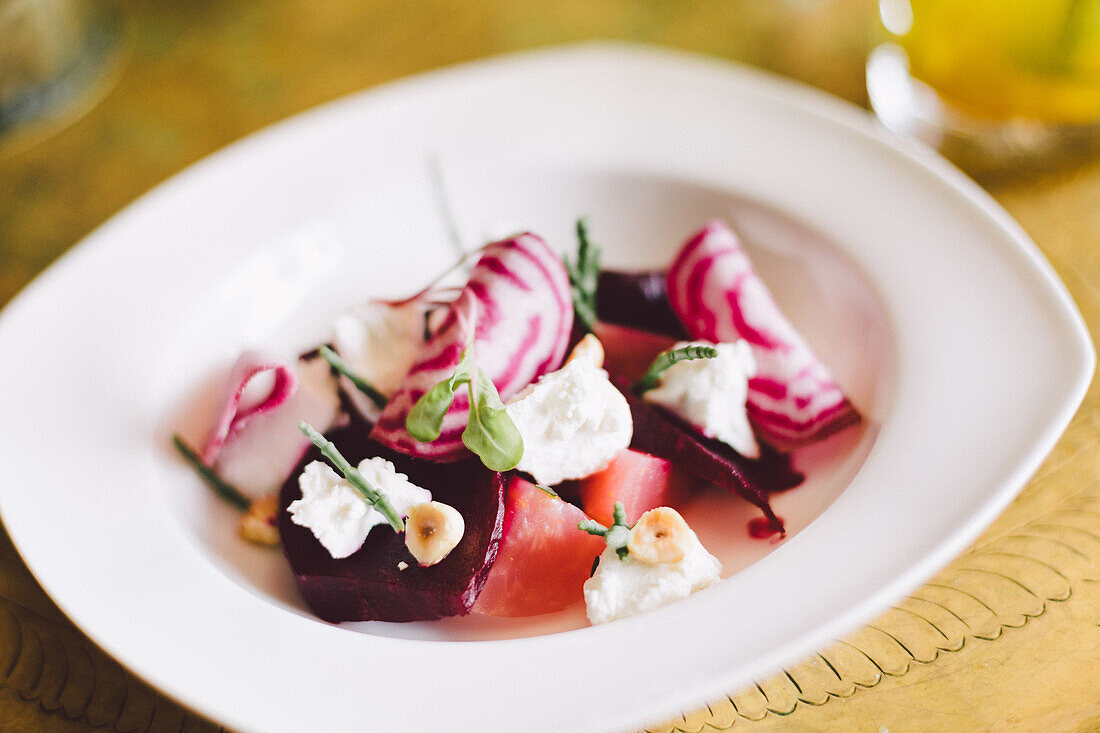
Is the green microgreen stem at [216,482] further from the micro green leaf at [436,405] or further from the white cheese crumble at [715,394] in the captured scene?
the white cheese crumble at [715,394]

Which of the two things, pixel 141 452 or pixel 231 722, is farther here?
pixel 141 452

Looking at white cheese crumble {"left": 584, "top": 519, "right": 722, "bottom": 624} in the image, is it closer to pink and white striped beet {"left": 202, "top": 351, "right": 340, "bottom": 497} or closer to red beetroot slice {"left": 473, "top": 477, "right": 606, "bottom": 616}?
red beetroot slice {"left": 473, "top": 477, "right": 606, "bottom": 616}

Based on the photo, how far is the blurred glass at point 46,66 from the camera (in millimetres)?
1795

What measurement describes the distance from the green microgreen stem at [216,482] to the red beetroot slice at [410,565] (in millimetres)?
137

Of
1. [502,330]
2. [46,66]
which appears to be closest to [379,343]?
[502,330]

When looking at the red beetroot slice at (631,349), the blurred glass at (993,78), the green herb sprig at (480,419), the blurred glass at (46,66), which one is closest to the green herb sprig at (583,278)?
the red beetroot slice at (631,349)

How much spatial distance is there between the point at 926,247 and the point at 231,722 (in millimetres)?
958

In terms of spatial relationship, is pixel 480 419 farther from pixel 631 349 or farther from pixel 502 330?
pixel 631 349

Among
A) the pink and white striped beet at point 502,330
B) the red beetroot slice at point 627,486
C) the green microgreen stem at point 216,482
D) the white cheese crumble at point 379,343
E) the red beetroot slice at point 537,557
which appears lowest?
the green microgreen stem at point 216,482

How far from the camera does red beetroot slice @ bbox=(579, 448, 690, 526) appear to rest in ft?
3.15

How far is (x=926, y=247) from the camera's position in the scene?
1118 mm

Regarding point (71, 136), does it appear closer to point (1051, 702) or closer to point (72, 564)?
point (72, 564)

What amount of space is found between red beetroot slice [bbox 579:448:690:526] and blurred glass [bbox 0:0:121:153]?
4.99 ft

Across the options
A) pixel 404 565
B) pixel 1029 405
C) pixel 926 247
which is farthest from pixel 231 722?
pixel 926 247
